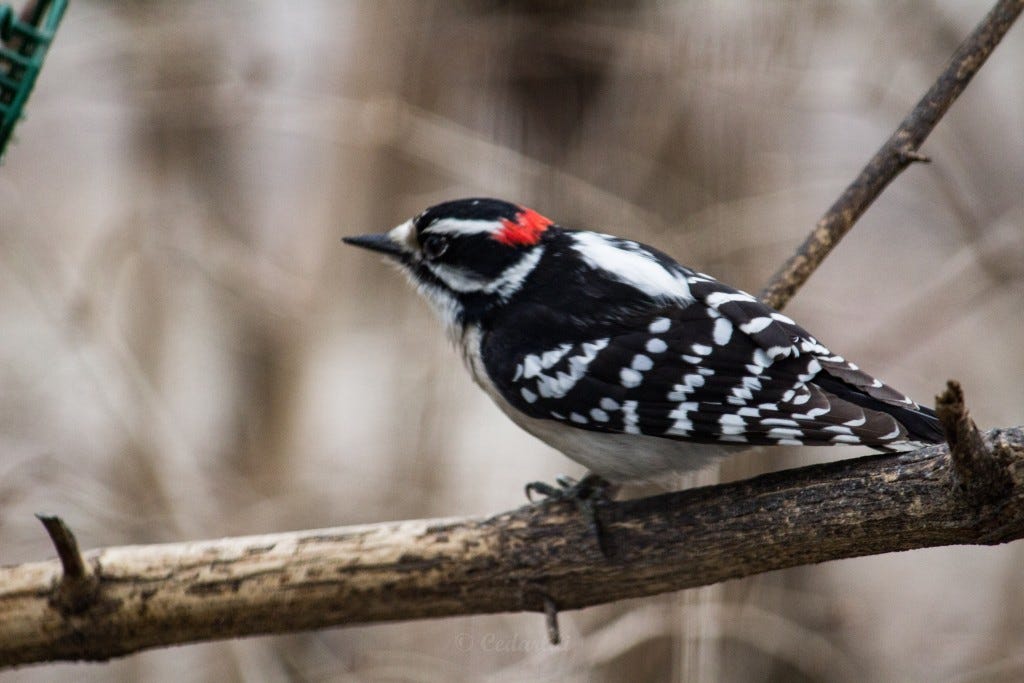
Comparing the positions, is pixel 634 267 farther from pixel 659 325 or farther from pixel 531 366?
pixel 531 366

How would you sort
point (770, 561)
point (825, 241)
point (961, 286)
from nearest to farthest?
1. point (770, 561)
2. point (825, 241)
3. point (961, 286)

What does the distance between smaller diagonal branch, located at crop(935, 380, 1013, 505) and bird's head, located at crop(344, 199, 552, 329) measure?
140 centimetres

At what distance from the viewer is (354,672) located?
16.2 ft

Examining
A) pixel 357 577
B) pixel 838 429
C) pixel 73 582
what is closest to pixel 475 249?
pixel 357 577

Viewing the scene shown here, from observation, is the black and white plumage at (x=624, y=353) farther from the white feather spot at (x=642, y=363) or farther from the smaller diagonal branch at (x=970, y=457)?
the smaller diagonal branch at (x=970, y=457)

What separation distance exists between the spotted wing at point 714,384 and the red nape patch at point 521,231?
40cm

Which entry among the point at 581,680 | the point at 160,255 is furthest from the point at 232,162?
the point at 581,680

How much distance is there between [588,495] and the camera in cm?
299

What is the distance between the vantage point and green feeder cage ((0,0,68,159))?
115 inches

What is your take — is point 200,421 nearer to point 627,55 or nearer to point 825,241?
point 627,55

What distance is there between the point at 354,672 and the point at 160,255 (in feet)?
8.21

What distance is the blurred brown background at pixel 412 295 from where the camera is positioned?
4.86 metres

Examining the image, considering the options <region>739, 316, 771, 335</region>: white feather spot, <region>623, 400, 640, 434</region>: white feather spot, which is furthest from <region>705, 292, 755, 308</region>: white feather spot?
<region>623, 400, 640, 434</region>: white feather spot

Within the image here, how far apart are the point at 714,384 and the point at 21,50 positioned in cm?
229
